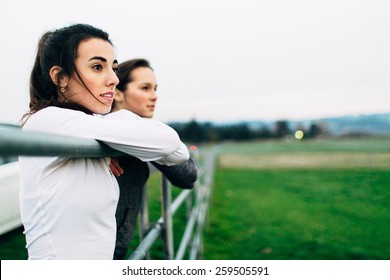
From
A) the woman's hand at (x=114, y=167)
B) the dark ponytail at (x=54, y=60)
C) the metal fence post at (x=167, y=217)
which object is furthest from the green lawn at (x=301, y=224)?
the dark ponytail at (x=54, y=60)

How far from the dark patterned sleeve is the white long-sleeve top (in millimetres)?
404

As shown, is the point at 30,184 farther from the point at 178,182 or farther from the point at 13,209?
the point at 13,209

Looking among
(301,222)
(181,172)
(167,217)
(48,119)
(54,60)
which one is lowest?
(301,222)

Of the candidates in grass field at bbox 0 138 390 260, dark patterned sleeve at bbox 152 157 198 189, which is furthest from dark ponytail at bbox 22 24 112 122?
grass field at bbox 0 138 390 260

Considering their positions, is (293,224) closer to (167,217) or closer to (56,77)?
(167,217)

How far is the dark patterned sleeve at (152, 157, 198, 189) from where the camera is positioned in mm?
1177

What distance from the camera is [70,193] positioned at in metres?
0.71

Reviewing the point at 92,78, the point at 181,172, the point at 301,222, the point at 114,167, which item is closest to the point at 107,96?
the point at 92,78

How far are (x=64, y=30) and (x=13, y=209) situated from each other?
3.95 ft

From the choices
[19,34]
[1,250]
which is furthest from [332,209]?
[19,34]

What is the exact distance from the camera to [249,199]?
21.0 feet

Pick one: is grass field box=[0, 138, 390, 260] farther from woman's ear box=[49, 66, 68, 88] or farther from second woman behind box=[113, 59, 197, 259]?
woman's ear box=[49, 66, 68, 88]

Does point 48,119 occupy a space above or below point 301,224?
above

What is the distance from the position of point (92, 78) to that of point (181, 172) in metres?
0.45
